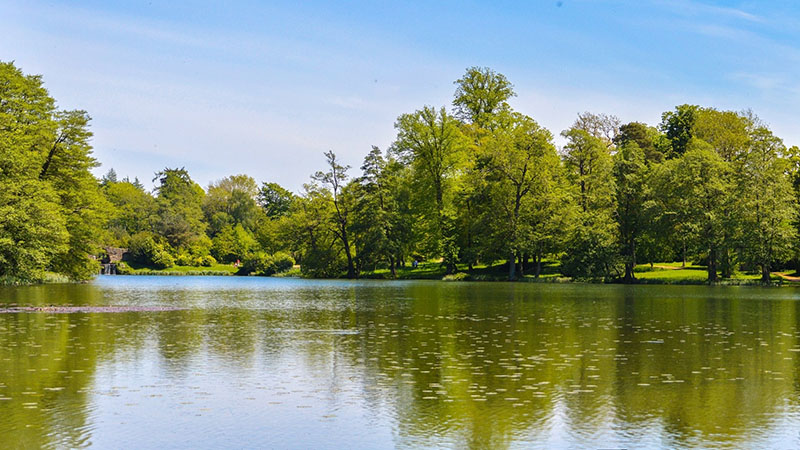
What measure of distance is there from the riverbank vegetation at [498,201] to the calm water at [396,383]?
126 feet

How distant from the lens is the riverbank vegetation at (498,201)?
66500 mm

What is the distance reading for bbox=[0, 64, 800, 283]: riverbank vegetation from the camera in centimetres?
6650

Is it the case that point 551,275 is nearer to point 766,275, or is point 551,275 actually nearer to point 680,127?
point 766,275

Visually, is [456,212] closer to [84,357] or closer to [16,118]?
[16,118]

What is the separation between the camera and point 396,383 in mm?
15680

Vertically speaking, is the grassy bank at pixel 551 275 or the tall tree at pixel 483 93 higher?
the tall tree at pixel 483 93

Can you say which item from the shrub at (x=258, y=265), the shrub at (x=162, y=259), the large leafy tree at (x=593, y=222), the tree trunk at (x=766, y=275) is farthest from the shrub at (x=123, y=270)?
the tree trunk at (x=766, y=275)

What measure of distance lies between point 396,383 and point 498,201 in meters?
68.0

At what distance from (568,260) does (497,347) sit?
191 ft

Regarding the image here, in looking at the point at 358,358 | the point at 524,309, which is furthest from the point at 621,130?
the point at 358,358

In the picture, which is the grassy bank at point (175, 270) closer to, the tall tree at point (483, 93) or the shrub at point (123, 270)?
the shrub at point (123, 270)

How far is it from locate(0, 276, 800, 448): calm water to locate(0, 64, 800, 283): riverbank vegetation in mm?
38382

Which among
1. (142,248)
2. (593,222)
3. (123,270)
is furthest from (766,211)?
(142,248)

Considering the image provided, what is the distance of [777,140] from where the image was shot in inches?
2987
